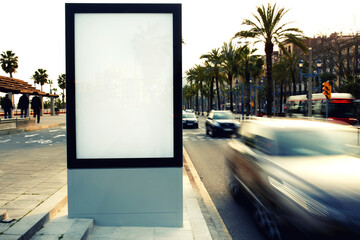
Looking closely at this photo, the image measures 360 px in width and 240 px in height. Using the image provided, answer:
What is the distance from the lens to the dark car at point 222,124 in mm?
→ 18125

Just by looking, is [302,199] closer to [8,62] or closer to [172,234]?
[172,234]

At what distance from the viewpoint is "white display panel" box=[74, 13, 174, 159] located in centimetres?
421

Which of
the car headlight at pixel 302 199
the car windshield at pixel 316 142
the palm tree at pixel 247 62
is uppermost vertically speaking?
the palm tree at pixel 247 62

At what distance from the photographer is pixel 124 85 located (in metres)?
4.25

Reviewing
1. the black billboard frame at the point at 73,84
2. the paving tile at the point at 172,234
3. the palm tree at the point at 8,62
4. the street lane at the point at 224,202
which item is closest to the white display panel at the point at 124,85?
the black billboard frame at the point at 73,84

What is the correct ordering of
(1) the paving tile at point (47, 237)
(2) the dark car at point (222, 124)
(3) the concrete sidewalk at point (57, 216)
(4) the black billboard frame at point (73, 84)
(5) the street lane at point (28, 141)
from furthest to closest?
(2) the dark car at point (222, 124) → (5) the street lane at point (28, 141) → (4) the black billboard frame at point (73, 84) → (3) the concrete sidewalk at point (57, 216) → (1) the paving tile at point (47, 237)

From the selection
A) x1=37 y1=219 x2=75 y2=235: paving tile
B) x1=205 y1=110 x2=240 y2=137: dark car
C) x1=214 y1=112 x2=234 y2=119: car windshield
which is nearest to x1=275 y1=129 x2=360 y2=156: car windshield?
x1=37 y1=219 x2=75 y2=235: paving tile

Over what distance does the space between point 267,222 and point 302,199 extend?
0.95 m

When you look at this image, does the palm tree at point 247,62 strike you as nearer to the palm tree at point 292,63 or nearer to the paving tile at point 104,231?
the palm tree at point 292,63

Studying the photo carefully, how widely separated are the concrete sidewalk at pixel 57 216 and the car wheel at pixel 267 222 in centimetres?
51

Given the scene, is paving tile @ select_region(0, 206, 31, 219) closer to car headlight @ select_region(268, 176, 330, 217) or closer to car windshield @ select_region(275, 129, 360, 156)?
car headlight @ select_region(268, 176, 330, 217)

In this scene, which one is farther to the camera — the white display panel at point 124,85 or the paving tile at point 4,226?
the white display panel at point 124,85

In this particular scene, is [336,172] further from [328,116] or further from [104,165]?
[328,116]

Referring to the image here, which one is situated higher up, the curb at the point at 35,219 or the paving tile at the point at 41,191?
the curb at the point at 35,219
